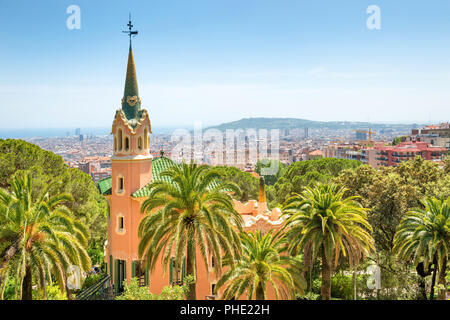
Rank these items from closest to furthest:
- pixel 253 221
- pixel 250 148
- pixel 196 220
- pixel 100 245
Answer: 1. pixel 196 220
2. pixel 253 221
3. pixel 100 245
4. pixel 250 148

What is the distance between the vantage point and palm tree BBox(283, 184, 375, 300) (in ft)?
53.2

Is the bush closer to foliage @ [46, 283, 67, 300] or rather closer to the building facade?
the building facade

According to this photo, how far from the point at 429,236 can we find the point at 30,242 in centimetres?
1688

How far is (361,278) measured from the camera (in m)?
22.6

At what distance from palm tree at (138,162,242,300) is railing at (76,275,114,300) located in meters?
5.67

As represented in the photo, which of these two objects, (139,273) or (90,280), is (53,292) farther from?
(90,280)

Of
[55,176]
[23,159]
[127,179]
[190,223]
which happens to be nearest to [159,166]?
[127,179]

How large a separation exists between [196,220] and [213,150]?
142 feet

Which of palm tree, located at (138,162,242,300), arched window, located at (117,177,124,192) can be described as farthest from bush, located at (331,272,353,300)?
arched window, located at (117,177,124,192)

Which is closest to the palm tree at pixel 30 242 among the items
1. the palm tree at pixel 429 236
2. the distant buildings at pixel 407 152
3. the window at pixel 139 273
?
the window at pixel 139 273

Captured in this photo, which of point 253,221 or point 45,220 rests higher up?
point 45,220

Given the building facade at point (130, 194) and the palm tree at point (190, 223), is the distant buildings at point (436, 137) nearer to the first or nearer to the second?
the building facade at point (130, 194)
